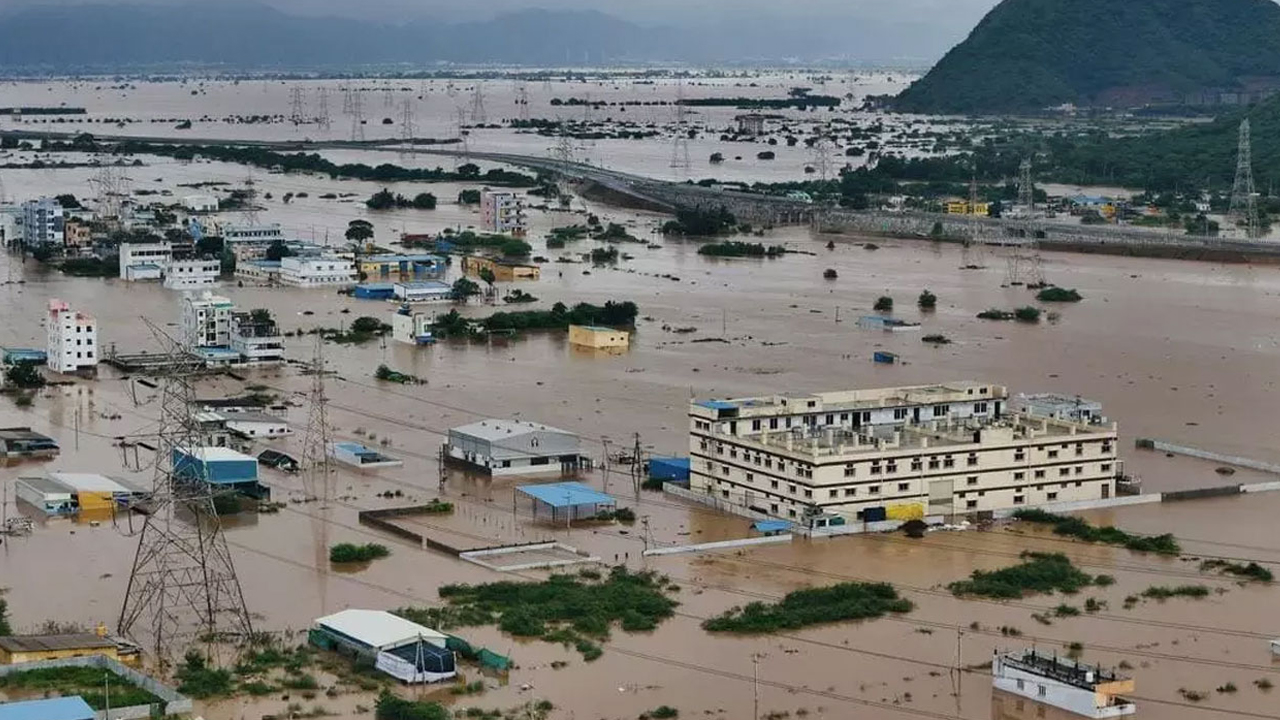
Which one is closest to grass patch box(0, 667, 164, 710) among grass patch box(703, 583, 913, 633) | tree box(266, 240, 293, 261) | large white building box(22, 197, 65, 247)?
grass patch box(703, 583, 913, 633)

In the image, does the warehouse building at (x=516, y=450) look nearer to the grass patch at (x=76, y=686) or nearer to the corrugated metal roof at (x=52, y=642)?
the corrugated metal roof at (x=52, y=642)

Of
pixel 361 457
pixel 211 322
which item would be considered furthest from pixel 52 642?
pixel 211 322

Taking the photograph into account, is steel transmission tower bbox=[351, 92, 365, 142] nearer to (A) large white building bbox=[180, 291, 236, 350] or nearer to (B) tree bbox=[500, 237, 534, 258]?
(B) tree bbox=[500, 237, 534, 258]

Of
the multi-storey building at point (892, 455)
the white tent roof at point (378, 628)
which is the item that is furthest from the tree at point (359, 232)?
the white tent roof at point (378, 628)

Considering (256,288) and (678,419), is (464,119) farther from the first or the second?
(678,419)

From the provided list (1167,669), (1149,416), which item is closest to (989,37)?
(1149,416)

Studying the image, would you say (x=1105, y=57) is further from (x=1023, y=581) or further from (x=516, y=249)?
(x=1023, y=581)
